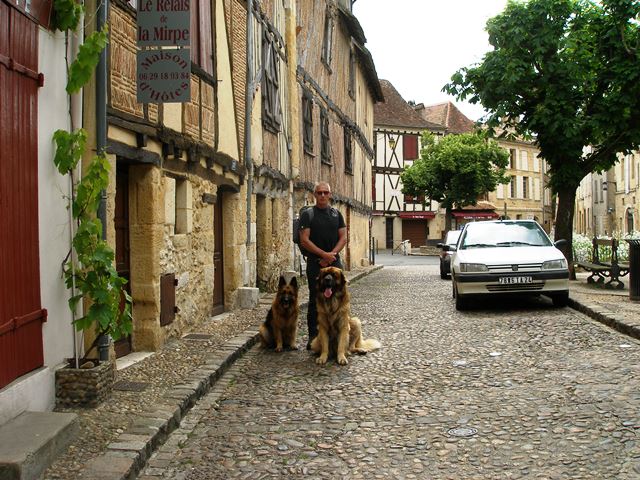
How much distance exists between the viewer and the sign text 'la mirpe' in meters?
6.52

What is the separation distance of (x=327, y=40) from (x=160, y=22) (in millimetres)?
13800

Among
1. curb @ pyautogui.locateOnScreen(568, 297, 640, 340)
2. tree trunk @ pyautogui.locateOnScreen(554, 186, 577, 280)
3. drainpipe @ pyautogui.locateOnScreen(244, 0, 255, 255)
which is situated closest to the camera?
curb @ pyautogui.locateOnScreen(568, 297, 640, 340)

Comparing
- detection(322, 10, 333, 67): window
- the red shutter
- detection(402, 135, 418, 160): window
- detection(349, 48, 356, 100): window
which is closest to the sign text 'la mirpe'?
the red shutter

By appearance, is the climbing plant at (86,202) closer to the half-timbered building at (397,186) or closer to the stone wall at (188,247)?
the stone wall at (188,247)

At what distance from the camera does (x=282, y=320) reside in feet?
25.1

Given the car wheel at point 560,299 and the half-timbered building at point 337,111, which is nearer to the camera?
the car wheel at point 560,299

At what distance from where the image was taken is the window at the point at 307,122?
16.8 metres

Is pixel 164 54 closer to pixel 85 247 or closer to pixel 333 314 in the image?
pixel 85 247

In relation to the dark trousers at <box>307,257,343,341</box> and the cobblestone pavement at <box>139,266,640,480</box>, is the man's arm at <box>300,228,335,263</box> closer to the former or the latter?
the dark trousers at <box>307,257,343,341</box>

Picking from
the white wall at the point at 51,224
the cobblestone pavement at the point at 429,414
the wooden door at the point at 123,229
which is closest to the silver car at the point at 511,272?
the cobblestone pavement at the point at 429,414

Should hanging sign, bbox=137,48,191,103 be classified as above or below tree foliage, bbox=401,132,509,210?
below

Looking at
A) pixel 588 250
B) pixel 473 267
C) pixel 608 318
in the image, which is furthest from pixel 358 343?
pixel 588 250

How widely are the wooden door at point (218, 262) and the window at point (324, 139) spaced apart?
8.72 meters

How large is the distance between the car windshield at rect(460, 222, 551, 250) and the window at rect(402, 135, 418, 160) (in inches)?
1657
